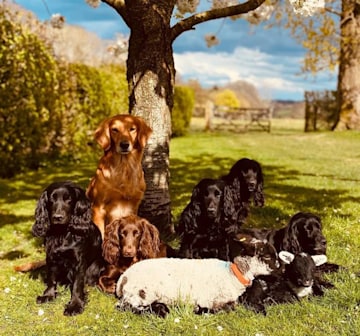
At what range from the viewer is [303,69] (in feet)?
74.5

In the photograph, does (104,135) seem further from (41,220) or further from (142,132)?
(41,220)

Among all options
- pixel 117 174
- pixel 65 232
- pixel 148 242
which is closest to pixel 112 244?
pixel 148 242

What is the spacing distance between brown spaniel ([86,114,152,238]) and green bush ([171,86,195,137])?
17699 millimetres

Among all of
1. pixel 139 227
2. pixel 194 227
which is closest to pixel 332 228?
pixel 194 227

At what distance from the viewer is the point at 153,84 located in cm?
575

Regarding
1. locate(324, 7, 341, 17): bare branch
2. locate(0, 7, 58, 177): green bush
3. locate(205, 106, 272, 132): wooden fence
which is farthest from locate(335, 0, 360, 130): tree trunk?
locate(0, 7, 58, 177): green bush

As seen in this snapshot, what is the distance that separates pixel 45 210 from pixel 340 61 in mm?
21257

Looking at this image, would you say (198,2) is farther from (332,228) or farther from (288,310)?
(288,310)

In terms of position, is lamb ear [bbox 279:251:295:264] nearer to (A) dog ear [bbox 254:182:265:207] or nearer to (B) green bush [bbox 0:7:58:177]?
(A) dog ear [bbox 254:182:265:207]

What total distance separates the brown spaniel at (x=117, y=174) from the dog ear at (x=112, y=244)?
0.51 m

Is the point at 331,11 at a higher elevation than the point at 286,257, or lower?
higher

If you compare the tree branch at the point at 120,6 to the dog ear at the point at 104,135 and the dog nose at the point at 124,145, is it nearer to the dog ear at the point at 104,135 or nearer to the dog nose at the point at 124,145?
the dog ear at the point at 104,135

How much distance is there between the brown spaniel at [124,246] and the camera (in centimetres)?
444

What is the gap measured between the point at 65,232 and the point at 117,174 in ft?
3.03
